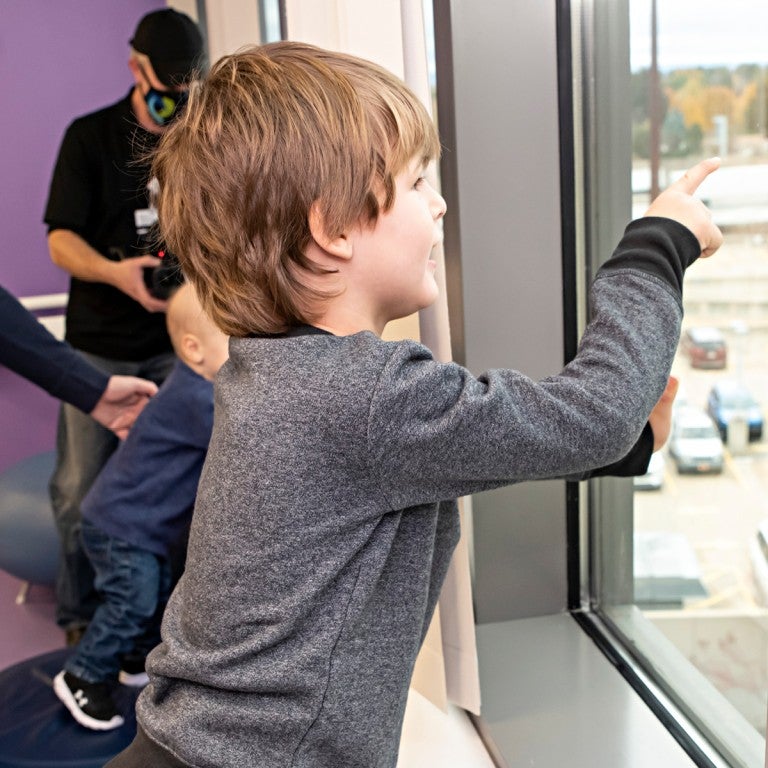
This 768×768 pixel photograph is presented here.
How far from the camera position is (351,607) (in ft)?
3.08

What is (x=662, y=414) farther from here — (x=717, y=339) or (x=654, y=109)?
(x=654, y=109)

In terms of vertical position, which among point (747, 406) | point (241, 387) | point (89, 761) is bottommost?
point (89, 761)

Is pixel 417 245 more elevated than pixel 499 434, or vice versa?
pixel 417 245

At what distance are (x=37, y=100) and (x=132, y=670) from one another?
6.63 feet

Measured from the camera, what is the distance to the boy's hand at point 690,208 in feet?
2.98

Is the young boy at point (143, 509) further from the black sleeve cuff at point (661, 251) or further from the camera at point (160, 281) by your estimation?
the black sleeve cuff at point (661, 251)

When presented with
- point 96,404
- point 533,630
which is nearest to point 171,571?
point 96,404

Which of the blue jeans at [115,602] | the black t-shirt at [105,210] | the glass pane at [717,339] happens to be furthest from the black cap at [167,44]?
the glass pane at [717,339]

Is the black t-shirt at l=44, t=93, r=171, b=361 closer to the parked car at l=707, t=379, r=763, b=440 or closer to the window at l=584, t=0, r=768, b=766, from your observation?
the window at l=584, t=0, r=768, b=766

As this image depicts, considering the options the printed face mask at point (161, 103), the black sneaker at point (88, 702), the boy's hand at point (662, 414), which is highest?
the printed face mask at point (161, 103)

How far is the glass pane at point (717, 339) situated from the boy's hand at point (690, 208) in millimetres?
173

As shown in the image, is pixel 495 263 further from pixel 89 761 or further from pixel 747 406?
pixel 89 761

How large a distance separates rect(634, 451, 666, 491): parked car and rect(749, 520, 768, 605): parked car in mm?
201

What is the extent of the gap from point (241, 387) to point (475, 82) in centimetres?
61
